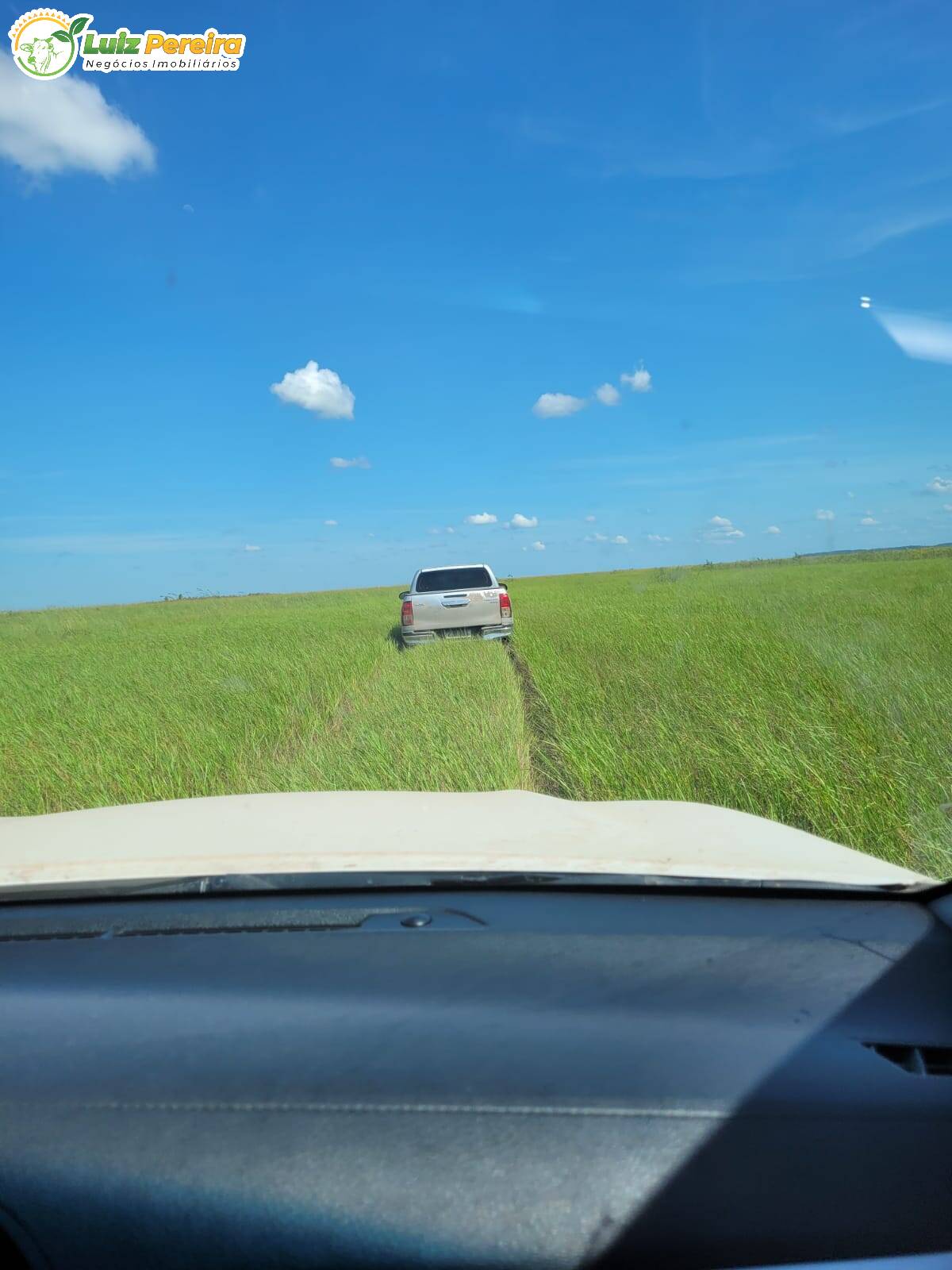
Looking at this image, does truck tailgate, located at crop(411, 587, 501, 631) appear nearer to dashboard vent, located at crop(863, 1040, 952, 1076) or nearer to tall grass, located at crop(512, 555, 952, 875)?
tall grass, located at crop(512, 555, 952, 875)

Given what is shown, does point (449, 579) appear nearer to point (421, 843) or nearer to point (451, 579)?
point (451, 579)

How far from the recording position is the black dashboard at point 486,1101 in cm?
146

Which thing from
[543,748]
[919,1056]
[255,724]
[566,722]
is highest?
[255,724]

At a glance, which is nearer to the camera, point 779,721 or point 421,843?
point 421,843

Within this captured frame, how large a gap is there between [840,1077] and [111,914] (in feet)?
5.85

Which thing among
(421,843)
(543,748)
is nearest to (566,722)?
(543,748)

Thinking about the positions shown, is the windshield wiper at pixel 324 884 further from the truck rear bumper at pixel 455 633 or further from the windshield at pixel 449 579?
the windshield at pixel 449 579

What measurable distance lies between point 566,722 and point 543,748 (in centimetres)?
35

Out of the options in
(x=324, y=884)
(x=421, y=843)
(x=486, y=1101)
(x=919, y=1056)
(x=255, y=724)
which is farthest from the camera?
(x=255, y=724)

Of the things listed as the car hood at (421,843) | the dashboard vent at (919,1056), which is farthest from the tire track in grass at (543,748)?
the dashboard vent at (919,1056)

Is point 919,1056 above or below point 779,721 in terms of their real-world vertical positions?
below

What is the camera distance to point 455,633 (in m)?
17.7

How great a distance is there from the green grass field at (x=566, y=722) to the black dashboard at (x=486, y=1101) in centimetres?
302

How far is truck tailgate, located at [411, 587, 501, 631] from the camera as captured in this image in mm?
16953
